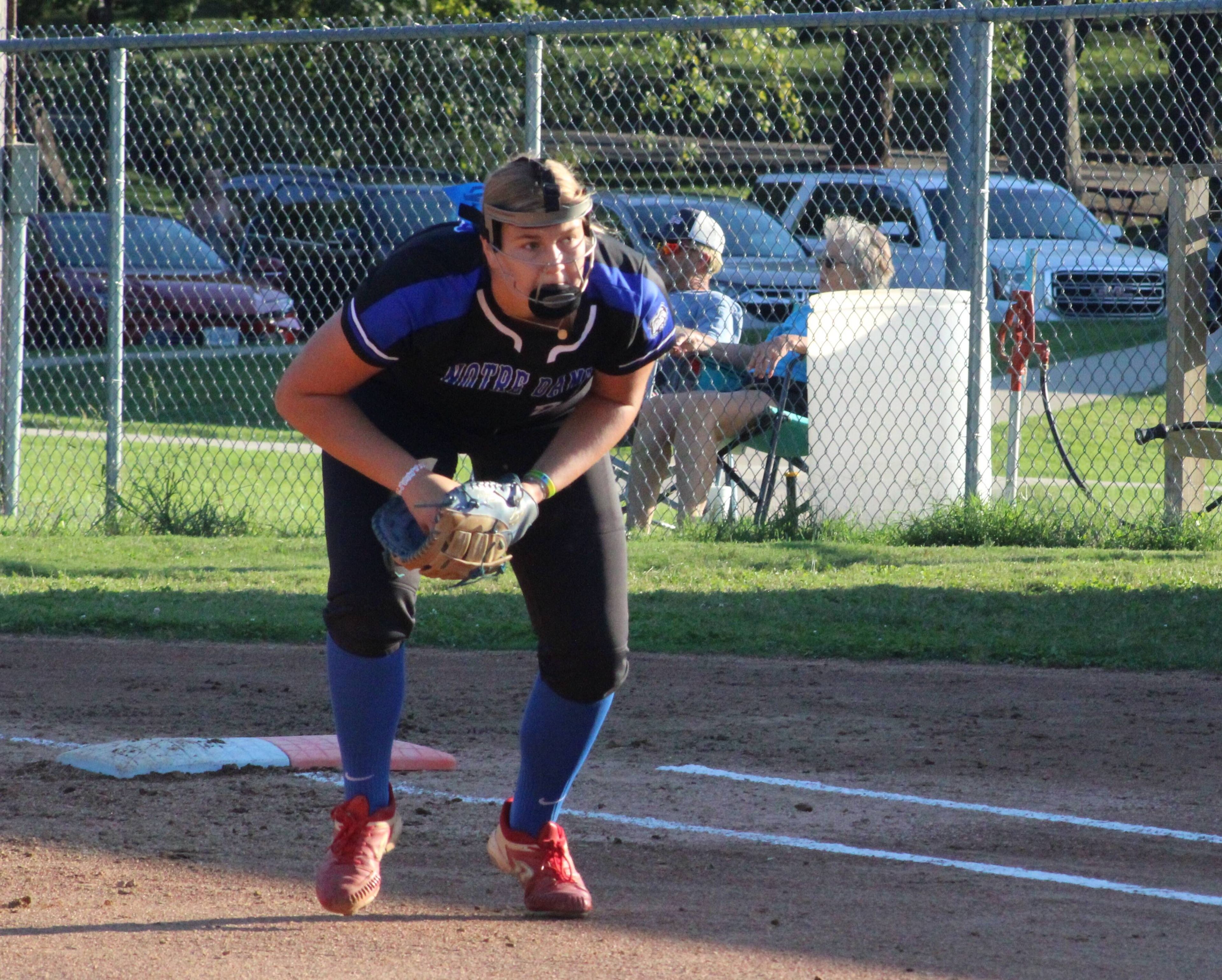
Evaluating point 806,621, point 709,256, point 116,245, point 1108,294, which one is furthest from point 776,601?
point 1108,294

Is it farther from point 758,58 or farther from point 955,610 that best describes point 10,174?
point 758,58

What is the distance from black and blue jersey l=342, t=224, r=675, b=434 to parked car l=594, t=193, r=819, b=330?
21.8 feet

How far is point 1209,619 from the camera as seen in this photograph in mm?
6668

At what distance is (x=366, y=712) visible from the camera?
3.52m

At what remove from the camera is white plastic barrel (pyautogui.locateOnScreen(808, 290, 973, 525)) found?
27.9 feet

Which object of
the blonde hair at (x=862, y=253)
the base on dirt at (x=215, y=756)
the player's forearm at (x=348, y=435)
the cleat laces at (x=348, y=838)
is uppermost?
the player's forearm at (x=348, y=435)

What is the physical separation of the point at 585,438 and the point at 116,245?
6.24 metres

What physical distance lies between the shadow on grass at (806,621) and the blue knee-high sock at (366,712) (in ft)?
9.89

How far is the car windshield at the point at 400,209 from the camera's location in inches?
581

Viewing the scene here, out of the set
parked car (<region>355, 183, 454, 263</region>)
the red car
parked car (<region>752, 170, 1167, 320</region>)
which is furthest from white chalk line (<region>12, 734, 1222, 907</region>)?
parked car (<region>355, 183, 454, 263</region>)

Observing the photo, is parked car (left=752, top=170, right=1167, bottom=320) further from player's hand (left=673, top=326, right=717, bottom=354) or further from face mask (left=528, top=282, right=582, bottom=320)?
face mask (left=528, top=282, right=582, bottom=320)

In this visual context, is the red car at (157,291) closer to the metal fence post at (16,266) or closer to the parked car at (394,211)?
the parked car at (394,211)

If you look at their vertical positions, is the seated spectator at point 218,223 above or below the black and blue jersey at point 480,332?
below

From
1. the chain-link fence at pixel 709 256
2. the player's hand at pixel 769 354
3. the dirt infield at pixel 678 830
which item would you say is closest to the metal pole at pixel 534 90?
the chain-link fence at pixel 709 256
